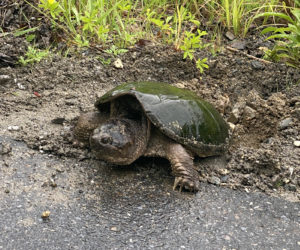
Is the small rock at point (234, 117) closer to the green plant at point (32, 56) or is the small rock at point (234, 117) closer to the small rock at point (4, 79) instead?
the green plant at point (32, 56)

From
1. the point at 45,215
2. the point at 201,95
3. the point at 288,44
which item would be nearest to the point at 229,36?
the point at 288,44

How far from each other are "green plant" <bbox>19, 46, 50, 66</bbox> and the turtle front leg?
165 cm

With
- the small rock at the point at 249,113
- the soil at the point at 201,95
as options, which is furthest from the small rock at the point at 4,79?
the small rock at the point at 249,113

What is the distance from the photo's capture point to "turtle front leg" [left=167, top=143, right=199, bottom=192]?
227 cm

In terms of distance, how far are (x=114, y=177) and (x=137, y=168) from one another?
0.64 ft

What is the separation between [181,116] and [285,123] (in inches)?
38.5

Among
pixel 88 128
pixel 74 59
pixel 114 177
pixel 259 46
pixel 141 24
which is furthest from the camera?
pixel 141 24

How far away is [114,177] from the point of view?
7.70 feet

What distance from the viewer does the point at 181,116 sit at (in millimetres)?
2420

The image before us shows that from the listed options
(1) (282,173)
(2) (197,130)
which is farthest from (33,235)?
(1) (282,173)

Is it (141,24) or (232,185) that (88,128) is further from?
(141,24)

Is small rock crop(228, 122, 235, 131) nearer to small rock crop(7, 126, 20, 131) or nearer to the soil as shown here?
the soil

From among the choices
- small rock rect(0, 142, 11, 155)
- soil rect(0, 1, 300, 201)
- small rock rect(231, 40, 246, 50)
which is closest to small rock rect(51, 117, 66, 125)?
soil rect(0, 1, 300, 201)

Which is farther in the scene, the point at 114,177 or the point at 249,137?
the point at 249,137
